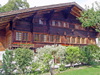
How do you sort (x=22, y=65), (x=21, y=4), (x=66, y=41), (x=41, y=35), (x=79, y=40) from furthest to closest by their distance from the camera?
(x=21, y=4), (x=79, y=40), (x=66, y=41), (x=41, y=35), (x=22, y=65)

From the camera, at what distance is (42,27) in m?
17.0

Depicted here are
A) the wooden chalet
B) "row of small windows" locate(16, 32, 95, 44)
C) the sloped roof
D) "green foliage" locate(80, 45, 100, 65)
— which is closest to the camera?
the sloped roof

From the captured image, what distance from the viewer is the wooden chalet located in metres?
14.5

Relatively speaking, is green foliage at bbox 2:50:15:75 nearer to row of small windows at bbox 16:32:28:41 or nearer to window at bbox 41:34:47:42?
row of small windows at bbox 16:32:28:41

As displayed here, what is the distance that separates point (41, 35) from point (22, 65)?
9067mm

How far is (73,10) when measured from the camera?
19.6 metres

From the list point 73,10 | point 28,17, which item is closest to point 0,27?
point 28,17

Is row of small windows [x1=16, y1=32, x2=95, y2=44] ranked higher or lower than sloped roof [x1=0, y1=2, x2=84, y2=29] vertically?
lower

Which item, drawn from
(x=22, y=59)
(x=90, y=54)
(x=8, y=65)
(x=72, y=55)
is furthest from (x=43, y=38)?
(x=8, y=65)

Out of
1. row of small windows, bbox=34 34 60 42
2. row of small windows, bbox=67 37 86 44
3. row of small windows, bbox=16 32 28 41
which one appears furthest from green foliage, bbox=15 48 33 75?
row of small windows, bbox=67 37 86 44

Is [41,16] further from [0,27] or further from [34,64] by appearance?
[34,64]

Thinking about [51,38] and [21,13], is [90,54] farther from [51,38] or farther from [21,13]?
[21,13]

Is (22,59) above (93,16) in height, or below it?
below

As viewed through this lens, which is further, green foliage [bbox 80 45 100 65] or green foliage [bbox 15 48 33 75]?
green foliage [bbox 80 45 100 65]
